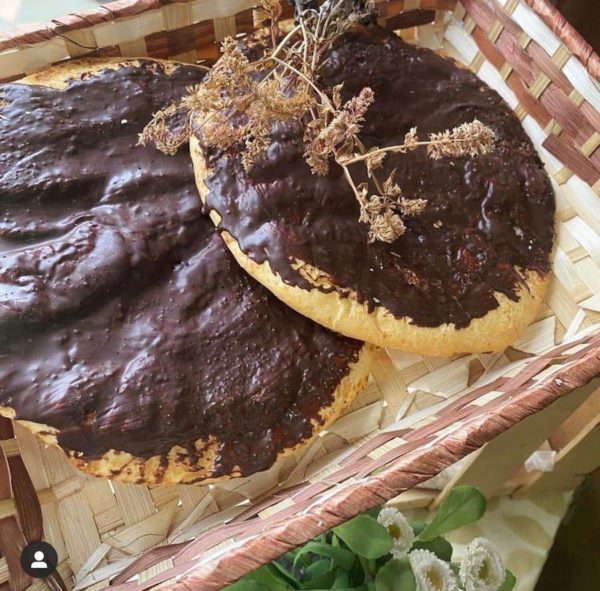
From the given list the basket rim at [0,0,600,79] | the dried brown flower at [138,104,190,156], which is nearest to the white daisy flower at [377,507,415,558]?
the dried brown flower at [138,104,190,156]

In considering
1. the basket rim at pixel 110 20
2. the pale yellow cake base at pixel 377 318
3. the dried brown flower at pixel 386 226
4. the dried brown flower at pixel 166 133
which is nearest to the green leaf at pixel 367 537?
the pale yellow cake base at pixel 377 318

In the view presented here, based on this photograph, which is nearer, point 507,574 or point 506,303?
point 507,574

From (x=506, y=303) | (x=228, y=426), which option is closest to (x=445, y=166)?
(x=506, y=303)

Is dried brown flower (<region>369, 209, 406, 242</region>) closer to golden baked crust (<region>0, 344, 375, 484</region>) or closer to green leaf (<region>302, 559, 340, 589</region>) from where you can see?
golden baked crust (<region>0, 344, 375, 484</region>)

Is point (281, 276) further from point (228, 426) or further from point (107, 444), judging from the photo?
point (107, 444)

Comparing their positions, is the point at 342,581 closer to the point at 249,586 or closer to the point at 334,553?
the point at 334,553

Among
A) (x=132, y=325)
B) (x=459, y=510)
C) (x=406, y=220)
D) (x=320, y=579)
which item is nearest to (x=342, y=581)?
(x=320, y=579)
